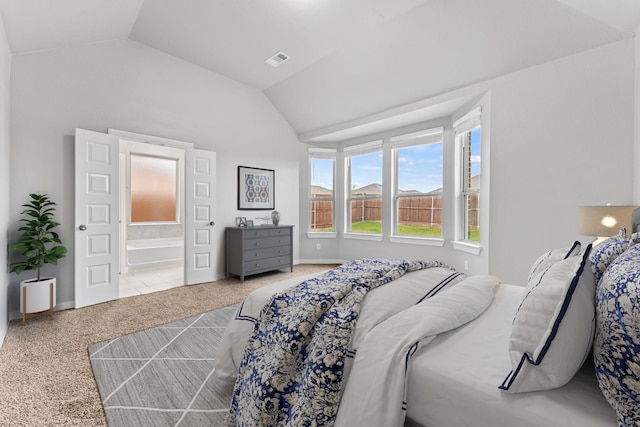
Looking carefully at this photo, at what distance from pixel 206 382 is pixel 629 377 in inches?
76.9

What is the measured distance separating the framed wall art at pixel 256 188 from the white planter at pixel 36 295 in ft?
8.22

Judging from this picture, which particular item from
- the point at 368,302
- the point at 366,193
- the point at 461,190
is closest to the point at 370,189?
the point at 366,193

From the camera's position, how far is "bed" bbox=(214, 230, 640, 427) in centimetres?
78

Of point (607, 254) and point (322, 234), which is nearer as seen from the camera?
point (607, 254)

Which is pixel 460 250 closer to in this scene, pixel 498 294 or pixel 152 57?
pixel 498 294

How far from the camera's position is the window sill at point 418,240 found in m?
4.54

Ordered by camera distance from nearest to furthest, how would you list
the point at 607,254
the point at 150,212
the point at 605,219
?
the point at 607,254 < the point at 605,219 < the point at 150,212

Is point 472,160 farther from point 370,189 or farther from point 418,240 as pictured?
point 370,189

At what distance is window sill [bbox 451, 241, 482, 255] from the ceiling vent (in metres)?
Answer: 3.42

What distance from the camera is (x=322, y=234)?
19.1 feet

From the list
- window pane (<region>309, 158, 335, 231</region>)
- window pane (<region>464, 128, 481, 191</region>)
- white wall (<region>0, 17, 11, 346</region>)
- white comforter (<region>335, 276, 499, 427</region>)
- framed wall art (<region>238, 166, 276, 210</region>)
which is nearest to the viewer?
white comforter (<region>335, 276, 499, 427</region>)

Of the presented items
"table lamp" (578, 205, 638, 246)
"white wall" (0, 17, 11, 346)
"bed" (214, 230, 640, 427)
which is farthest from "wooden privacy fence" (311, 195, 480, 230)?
"white wall" (0, 17, 11, 346)

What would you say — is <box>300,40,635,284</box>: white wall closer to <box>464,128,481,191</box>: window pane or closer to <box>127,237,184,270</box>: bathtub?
<box>464,128,481,191</box>: window pane

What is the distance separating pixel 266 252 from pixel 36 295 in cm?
262
